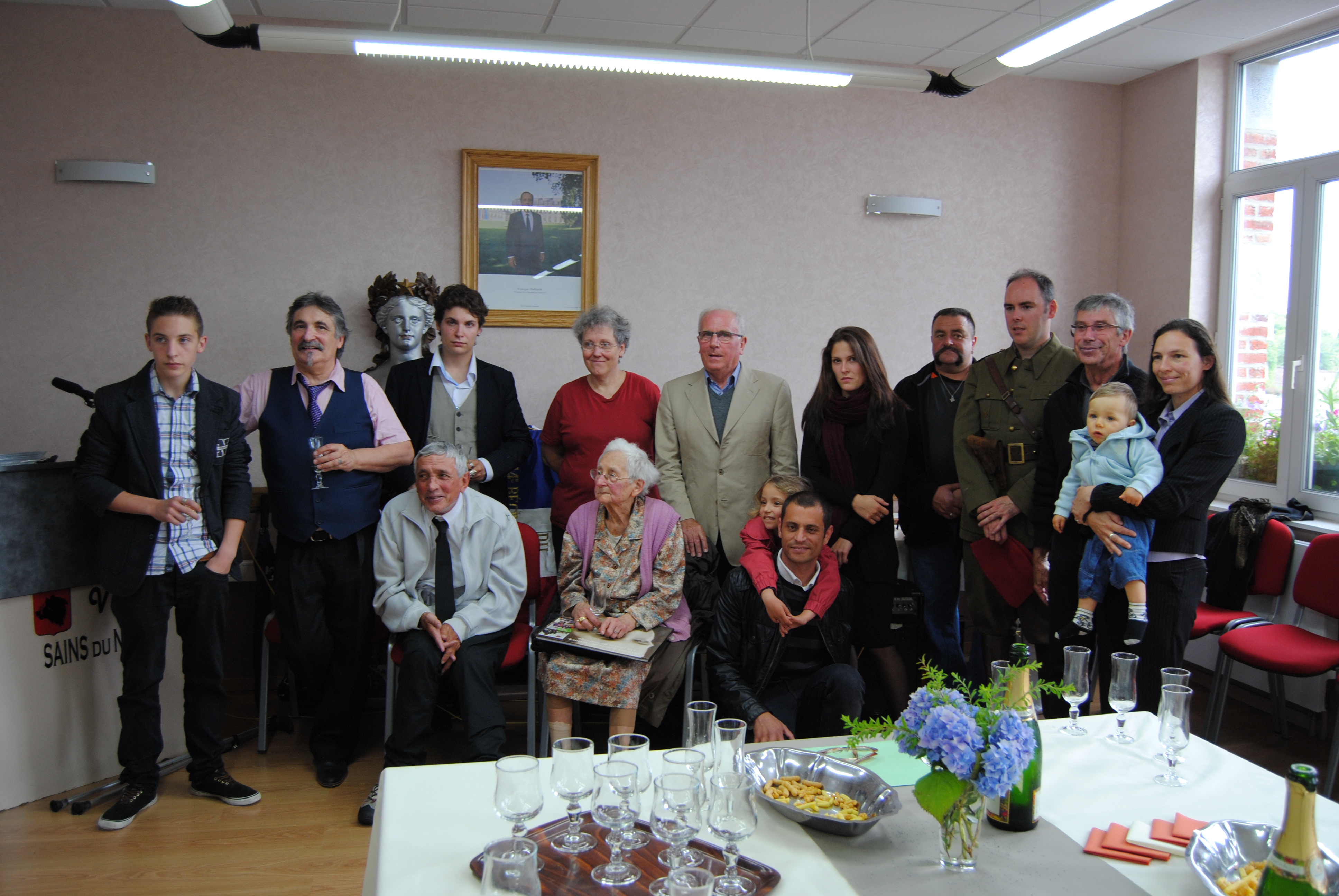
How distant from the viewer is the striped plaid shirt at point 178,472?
3064 mm

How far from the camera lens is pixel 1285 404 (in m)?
4.64

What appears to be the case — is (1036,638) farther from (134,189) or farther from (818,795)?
(134,189)

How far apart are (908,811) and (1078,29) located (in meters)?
2.57

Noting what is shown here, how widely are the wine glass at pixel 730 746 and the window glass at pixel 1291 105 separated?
4527 mm

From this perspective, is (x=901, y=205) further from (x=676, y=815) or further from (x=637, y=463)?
(x=676, y=815)

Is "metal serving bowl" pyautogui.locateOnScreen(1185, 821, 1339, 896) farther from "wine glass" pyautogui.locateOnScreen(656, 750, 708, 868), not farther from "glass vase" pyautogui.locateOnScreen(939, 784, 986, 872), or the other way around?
"wine glass" pyautogui.locateOnScreen(656, 750, 708, 868)

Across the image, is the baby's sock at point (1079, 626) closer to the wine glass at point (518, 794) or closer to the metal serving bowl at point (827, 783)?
the metal serving bowl at point (827, 783)

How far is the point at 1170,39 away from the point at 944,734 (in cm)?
459

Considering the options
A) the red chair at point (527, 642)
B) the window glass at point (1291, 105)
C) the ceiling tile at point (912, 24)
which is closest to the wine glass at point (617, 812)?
the red chair at point (527, 642)

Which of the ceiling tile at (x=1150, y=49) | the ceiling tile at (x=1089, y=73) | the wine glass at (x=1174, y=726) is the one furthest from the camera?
the ceiling tile at (x=1089, y=73)

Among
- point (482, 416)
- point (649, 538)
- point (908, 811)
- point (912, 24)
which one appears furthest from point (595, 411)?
point (912, 24)

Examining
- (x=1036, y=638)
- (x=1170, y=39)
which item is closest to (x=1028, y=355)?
(x=1036, y=638)

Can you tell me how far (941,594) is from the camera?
3.79 meters

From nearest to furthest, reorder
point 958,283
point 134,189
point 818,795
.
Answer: point 818,795 → point 134,189 → point 958,283
